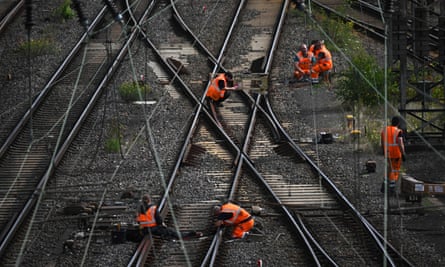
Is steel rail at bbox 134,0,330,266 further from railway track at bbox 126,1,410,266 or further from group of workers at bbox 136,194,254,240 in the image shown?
group of workers at bbox 136,194,254,240

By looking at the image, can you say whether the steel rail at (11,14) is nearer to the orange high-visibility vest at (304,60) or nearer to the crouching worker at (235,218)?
the orange high-visibility vest at (304,60)

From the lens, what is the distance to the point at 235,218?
1436 centimetres

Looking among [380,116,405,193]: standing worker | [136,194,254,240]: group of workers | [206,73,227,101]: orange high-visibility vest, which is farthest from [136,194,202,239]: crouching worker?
[206,73,227,101]: orange high-visibility vest

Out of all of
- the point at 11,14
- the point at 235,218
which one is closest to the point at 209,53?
the point at 11,14

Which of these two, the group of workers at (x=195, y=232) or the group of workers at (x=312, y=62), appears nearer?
the group of workers at (x=195, y=232)

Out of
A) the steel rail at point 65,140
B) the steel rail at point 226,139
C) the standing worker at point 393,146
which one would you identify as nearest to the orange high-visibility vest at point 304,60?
the steel rail at point 226,139

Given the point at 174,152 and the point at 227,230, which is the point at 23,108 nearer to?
the point at 174,152

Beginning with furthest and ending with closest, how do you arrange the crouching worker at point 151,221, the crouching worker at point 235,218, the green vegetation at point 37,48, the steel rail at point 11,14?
the steel rail at point 11,14 < the green vegetation at point 37,48 < the crouching worker at point 235,218 < the crouching worker at point 151,221

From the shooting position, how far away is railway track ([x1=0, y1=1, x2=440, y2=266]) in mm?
14109

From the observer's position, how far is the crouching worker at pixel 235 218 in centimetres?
1434

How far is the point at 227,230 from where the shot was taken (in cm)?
1488

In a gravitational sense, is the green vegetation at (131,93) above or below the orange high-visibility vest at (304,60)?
below

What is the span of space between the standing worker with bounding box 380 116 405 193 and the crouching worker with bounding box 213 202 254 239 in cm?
224

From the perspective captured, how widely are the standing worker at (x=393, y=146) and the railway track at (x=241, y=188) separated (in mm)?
830
